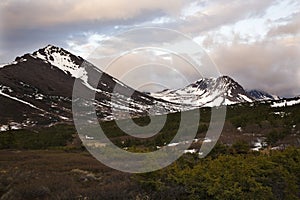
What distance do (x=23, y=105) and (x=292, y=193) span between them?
155m

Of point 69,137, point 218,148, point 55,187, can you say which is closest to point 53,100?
point 69,137

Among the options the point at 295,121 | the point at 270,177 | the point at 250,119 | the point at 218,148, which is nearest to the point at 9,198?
the point at 270,177

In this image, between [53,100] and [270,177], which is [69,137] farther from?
[53,100]

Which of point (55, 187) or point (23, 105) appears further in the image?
point (23, 105)

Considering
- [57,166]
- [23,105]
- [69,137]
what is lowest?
[57,166]

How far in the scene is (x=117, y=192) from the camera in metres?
20.4

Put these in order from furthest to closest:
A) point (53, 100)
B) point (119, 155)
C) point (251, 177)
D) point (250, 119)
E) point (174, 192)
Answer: point (53, 100), point (250, 119), point (119, 155), point (251, 177), point (174, 192)

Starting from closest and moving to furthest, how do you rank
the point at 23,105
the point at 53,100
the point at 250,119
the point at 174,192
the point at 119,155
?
1. the point at 174,192
2. the point at 119,155
3. the point at 250,119
4. the point at 23,105
5. the point at 53,100

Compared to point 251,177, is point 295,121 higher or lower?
higher

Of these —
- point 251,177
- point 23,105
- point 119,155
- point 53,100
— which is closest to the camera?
point 251,177

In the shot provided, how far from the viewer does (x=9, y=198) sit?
19.6m

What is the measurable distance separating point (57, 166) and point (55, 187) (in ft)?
37.2

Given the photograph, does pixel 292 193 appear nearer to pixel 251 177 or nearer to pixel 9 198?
pixel 251 177

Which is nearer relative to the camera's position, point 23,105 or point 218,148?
point 218,148
